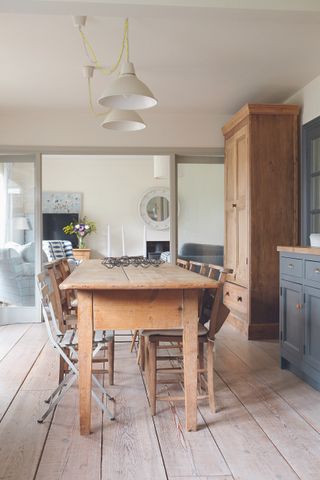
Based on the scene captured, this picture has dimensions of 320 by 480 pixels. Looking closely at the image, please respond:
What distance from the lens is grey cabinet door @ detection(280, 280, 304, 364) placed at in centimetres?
326

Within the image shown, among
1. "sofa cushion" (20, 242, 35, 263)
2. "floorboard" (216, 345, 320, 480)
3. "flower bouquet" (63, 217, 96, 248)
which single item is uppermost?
"flower bouquet" (63, 217, 96, 248)

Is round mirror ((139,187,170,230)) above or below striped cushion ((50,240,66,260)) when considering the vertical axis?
above

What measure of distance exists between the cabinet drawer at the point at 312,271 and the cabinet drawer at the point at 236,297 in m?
1.61

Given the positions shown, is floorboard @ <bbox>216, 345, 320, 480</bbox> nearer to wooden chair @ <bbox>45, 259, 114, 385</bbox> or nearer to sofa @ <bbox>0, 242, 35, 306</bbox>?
wooden chair @ <bbox>45, 259, 114, 385</bbox>

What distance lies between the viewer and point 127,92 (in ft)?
8.91

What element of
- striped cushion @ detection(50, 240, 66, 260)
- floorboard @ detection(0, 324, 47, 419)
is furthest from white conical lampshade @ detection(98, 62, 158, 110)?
striped cushion @ detection(50, 240, 66, 260)

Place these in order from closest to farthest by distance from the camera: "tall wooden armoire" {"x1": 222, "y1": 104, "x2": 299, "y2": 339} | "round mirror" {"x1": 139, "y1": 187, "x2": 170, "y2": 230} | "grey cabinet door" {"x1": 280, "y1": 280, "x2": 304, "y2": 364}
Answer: "grey cabinet door" {"x1": 280, "y1": 280, "x2": 304, "y2": 364}
"tall wooden armoire" {"x1": 222, "y1": 104, "x2": 299, "y2": 339}
"round mirror" {"x1": 139, "y1": 187, "x2": 170, "y2": 230}

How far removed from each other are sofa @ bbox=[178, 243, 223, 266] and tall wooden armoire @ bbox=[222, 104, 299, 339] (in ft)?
3.47

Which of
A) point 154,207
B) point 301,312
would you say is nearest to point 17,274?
point 301,312

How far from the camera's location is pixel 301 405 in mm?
2838

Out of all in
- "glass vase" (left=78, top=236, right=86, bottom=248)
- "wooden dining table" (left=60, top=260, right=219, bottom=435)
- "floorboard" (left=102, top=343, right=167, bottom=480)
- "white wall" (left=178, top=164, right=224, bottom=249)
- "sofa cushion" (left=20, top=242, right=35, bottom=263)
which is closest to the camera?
"floorboard" (left=102, top=343, right=167, bottom=480)

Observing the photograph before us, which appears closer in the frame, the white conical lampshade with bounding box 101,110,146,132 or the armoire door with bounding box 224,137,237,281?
the white conical lampshade with bounding box 101,110,146,132

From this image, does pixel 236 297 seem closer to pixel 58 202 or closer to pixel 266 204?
pixel 266 204

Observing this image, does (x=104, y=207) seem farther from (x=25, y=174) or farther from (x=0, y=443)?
(x=0, y=443)
